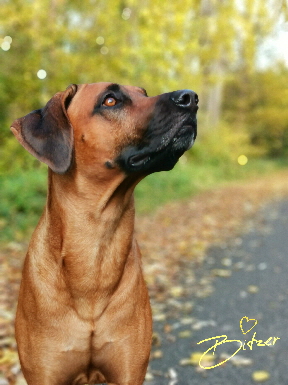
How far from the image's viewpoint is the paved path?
13.2 ft

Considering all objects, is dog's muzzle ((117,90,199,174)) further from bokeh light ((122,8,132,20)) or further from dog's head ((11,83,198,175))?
bokeh light ((122,8,132,20))

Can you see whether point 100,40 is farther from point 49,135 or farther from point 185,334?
point 49,135

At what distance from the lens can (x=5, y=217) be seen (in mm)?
7996

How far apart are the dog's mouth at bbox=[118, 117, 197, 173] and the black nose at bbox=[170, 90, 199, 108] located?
9cm

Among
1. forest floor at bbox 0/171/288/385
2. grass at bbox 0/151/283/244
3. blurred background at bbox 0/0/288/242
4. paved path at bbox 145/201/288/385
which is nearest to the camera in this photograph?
paved path at bbox 145/201/288/385

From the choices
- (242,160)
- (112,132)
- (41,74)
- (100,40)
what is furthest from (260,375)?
(242,160)

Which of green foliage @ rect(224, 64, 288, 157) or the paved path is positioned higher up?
the paved path

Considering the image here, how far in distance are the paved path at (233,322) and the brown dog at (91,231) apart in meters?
1.28

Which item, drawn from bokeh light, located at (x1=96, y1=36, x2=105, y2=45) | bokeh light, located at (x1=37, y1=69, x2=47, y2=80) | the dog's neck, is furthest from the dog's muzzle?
bokeh light, located at (x1=96, y1=36, x2=105, y2=45)

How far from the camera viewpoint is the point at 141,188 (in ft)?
42.1

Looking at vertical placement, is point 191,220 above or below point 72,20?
below

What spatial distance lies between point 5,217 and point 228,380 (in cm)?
512

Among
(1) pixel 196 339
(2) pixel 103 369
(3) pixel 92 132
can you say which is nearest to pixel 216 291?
(1) pixel 196 339

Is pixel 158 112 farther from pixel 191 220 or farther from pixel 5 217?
pixel 191 220
